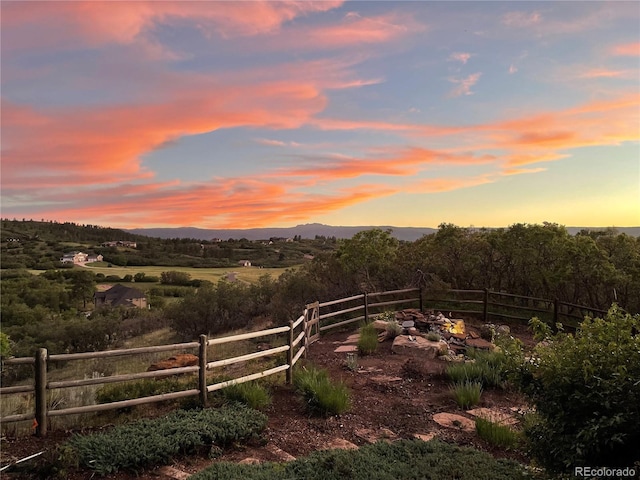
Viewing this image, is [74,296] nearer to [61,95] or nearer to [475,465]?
[61,95]

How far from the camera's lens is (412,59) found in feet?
41.4

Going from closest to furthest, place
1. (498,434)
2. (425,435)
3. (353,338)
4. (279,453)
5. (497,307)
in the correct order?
(279,453), (498,434), (425,435), (353,338), (497,307)

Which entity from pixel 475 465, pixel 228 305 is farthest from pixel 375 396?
pixel 228 305

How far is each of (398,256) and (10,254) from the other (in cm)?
6835

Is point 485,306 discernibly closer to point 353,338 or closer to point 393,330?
point 393,330

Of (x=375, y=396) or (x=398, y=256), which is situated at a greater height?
(x=398, y=256)

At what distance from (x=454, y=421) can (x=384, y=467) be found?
2.42 metres

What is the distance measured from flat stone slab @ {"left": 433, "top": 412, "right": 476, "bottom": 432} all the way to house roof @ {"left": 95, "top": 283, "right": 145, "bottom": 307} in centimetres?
4588

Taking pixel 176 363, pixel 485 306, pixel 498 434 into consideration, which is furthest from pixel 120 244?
pixel 498 434

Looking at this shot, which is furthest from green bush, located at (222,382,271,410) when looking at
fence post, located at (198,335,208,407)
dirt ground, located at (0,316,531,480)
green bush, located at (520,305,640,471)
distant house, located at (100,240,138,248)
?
distant house, located at (100,240,138,248)

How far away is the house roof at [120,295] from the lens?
155 ft

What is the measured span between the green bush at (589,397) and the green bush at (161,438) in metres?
3.54

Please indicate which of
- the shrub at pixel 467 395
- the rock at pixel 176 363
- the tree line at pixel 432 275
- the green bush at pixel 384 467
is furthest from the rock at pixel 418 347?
the tree line at pixel 432 275

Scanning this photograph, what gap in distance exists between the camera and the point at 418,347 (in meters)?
9.77
